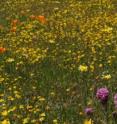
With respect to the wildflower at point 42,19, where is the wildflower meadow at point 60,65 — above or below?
below

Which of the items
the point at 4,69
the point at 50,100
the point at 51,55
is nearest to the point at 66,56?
the point at 51,55

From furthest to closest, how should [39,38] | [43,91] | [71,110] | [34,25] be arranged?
[34,25] < [39,38] < [43,91] < [71,110]

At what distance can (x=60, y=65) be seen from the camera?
9680 millimetres

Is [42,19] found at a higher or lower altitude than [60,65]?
higher

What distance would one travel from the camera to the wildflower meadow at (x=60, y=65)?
7340 millimetres

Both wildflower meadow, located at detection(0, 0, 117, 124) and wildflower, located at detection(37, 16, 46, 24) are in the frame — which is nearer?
wildflower meadow, located at detection(0, 0, 117, 124)

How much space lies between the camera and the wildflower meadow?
7340 millimetres

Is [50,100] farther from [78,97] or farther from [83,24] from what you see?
[83,24]

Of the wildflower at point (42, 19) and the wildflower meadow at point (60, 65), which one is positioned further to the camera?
the wildflower at point (42, 19)

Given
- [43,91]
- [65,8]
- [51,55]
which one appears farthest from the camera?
[65,8]

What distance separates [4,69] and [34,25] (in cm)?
373

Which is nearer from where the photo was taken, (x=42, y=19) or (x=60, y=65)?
(x=60, y=65)

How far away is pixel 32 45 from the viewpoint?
11.5m

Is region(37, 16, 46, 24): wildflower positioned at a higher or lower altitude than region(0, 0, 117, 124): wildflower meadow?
higher
